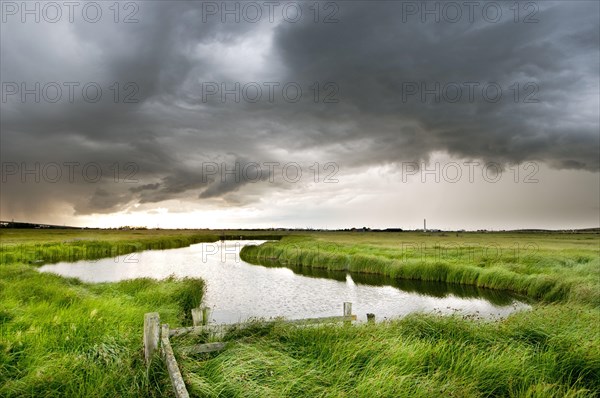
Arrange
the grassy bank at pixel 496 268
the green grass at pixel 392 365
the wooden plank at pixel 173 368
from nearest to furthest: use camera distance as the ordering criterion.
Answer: the wooden plank at pixel 173 368 → the green grass at pixel 392 365 → the grassy bank at pixel 496 268

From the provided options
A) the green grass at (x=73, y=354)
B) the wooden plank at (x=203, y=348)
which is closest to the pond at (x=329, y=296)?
the green grass at (x=73, y=354)

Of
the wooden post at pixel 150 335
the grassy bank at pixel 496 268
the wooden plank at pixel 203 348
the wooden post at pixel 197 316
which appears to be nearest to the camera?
the wooden post at pixel 150 335

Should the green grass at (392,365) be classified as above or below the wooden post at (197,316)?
below

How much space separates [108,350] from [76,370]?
1.28m

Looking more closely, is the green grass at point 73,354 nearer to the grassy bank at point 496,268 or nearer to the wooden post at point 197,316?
the wooden post at point 197,316

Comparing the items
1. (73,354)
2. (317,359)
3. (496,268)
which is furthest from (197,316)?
(496,268)

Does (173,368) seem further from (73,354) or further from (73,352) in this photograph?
(73,352)

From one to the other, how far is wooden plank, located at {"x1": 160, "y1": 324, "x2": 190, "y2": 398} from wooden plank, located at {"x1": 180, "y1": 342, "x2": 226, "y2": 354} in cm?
59

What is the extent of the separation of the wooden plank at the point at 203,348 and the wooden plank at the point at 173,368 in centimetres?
59

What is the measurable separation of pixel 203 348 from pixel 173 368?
1901mm

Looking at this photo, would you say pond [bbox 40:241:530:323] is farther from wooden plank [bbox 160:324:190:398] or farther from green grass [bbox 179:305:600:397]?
wooden plank [bbox 160:324:190:398]

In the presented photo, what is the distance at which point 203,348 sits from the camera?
8273 mm

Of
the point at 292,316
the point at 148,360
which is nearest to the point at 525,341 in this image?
the point at 148,360

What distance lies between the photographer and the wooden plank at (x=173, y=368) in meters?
5.62
